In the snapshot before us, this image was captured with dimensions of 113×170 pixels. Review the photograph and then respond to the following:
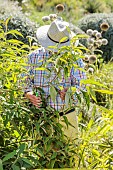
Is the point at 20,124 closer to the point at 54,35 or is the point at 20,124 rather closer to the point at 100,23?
the point at 54,35

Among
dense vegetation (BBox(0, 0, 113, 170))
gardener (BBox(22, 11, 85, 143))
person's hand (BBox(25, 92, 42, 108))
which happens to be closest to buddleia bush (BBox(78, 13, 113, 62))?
gardener (BBox(22, 11, 85, 143))

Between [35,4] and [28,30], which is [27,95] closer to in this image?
[28,30]

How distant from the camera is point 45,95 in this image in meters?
2.86

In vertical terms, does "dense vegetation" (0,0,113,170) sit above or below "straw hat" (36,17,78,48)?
below

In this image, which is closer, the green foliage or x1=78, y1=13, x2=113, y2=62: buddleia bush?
the green foliage

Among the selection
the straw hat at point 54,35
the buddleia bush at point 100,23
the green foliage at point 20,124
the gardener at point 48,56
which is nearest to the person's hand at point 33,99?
the green foliage at point 20,124

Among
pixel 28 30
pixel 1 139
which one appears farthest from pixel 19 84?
pixel 28 30

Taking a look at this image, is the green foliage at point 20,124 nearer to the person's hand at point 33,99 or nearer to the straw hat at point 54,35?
the person's hand at point 33,99

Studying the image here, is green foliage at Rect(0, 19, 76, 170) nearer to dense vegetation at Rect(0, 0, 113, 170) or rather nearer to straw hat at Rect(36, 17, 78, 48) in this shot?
dense vegetation at Rect(0, 0, 113, 170)

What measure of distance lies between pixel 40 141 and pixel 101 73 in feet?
12.1

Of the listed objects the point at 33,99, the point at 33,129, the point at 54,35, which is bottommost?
the point at 33,129

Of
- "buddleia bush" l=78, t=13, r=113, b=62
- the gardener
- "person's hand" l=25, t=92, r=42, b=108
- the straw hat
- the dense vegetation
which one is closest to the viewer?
the dense vegetation

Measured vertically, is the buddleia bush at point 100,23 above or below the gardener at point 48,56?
above

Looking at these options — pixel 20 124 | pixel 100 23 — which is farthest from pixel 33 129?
pixel 100 23
